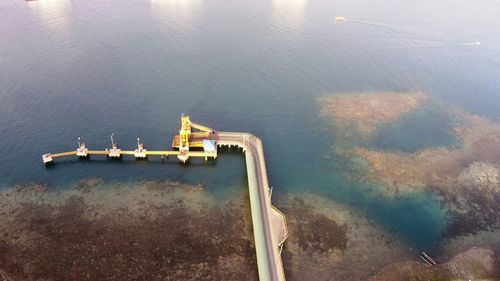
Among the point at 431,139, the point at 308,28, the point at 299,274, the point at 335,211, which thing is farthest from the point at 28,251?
the point at 308,28

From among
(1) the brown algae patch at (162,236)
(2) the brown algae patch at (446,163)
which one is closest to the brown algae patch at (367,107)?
(2) the brown algae patch at (446,163)

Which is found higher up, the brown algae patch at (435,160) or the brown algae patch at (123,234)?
the brown algae patch at (435,160)

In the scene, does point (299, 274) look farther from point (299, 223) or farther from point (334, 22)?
point (334, 22)

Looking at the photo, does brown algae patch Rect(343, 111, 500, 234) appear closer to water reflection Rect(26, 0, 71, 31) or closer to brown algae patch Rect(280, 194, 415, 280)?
brown algae patch Rect(280, 194, 415, 280)

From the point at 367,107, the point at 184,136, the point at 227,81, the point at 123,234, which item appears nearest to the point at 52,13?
the point at 227,81

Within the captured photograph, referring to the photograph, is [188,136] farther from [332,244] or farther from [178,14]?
[178,14]

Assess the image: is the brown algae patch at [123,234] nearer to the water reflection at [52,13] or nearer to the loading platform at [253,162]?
the loading platform at [253,162]
